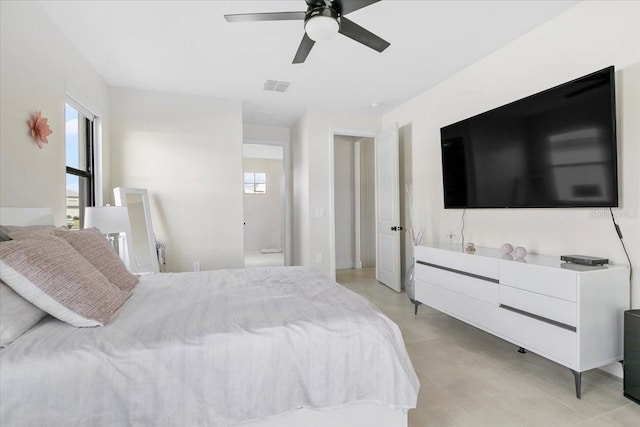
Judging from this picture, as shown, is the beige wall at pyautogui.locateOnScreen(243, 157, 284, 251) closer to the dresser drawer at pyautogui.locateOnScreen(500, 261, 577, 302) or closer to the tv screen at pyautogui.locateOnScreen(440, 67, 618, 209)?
the tv screen at pyautogui.locateOnScreen(440, 67, 618, 209)

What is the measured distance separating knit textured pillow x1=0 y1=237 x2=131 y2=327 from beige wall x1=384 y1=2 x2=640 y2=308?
2.91m

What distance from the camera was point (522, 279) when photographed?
2.20 meters

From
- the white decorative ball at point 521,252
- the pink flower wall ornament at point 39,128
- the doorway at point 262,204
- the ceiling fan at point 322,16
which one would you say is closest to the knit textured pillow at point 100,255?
the pink flower wall ornament at point 39,128

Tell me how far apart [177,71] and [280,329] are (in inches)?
123

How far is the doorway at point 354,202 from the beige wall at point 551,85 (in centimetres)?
234

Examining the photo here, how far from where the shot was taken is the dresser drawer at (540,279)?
6.23 ft

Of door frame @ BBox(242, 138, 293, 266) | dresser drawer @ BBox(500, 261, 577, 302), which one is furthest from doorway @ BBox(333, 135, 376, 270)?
dresser drawer @ BBox(500, 261, 577, 302)

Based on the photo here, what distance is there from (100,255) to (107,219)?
4.30ft

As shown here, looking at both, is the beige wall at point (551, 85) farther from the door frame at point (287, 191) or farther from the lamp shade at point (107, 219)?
the lamp shade at point (107, 219)

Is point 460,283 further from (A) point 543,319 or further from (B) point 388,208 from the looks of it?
(B) point 388,208

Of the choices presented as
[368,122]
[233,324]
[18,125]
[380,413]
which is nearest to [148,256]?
[18,125]

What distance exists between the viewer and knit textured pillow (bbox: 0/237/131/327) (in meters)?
1.20

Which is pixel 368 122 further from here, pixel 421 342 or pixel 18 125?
pixel 18 125

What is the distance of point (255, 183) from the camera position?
8.50 metres
